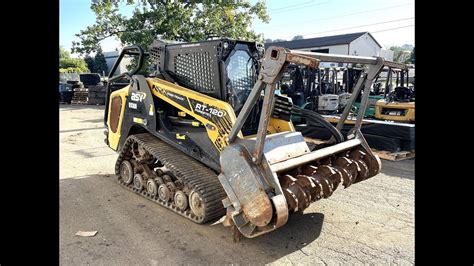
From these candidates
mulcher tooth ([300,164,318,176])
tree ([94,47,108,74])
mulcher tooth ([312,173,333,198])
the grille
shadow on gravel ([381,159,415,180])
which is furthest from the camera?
tree ([94,47,108,74])

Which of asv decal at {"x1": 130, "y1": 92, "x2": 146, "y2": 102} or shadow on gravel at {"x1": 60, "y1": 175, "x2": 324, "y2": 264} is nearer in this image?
shadow on gravel at {"x1": 60, "y1": 175, "x2": 324, "y2": 264}

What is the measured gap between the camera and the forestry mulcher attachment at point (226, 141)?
3.36 metres

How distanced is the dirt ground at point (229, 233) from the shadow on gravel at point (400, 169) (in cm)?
71

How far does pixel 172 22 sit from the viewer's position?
16.2 m

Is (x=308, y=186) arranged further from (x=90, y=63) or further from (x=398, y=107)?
(x=90, y=63)

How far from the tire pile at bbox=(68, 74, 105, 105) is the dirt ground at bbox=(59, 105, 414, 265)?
15766 mm

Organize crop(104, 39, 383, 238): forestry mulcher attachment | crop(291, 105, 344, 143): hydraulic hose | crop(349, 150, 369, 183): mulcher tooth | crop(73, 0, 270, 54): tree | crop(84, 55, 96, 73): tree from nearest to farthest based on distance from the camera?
crop(104, 39, 383, 238): forestry mulcher attachment
crop(349, 150, 369, 183): mulcher tooth
crop(291, 105, 344, 143): hydraulic hose
crop(73, 0, 270, 54): tree
crop(84, 55, 96, 73): tree

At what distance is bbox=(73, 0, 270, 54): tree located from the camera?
1639 cm

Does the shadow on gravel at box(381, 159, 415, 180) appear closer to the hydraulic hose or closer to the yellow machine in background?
the hydraulic hose

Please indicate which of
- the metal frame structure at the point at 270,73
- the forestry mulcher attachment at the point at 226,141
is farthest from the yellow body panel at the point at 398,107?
the metal frame structure at the point at 270,73

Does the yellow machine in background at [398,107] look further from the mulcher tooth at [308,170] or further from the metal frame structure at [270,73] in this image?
the metal frame structure at [270,73]

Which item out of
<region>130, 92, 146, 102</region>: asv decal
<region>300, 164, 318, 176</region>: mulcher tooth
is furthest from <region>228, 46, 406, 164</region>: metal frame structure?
<region>130, 92, 146, 102</region>: asv decal
